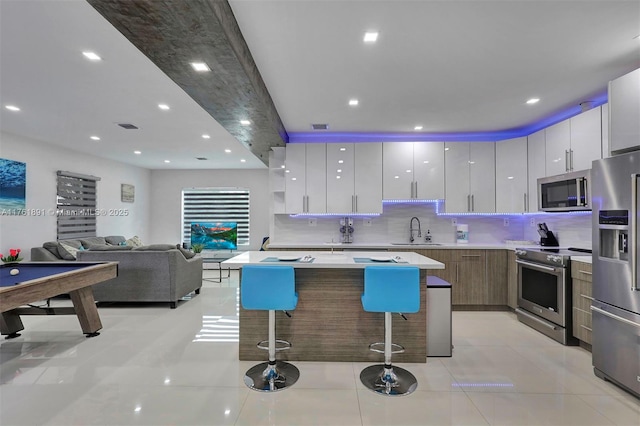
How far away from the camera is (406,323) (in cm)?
293

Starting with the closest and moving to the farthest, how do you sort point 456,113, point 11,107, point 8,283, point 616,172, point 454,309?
point 616,172 < point 8,283 < point 11,107 < point 456,113 < point 454,309

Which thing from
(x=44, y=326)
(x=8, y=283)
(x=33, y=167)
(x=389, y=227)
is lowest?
Answer: (x=44, y=326)

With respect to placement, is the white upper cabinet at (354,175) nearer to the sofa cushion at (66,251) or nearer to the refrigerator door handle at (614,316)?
the refrigerator door handle at (614,316)

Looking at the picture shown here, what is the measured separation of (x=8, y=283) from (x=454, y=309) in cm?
509

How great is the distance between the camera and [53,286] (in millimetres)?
2918

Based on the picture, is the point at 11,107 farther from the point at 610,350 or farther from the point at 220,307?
the point at 610,350

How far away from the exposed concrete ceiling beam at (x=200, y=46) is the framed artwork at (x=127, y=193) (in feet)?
18.0

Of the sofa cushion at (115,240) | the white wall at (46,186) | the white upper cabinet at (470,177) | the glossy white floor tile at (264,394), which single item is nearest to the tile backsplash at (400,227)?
the white upper cabinet at (470,177)

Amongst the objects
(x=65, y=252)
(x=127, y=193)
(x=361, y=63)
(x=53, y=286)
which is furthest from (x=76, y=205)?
(x=361, y=63)

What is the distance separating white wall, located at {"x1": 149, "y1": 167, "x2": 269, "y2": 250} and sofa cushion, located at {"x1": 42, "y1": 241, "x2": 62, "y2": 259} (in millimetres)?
3378

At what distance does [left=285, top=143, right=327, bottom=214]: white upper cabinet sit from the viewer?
5.03 m

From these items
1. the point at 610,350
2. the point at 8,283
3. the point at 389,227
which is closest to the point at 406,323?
the point at 610,350

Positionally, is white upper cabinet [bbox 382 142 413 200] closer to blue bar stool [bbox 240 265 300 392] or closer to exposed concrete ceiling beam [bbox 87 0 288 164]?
exposed concrete ceiling beam [bbox 87 0 288 164]

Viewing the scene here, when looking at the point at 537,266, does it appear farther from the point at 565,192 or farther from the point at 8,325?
the point at 8,325
